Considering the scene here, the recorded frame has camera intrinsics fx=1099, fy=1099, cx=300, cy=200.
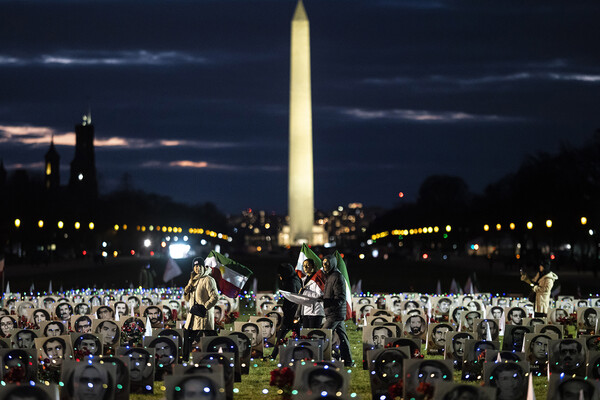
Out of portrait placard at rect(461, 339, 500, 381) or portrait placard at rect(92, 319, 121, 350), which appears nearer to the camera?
portrait placard at rect(461, 339, 500, 381)

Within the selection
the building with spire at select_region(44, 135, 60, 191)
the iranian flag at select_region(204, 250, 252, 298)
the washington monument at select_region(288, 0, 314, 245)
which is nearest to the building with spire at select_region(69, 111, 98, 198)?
the building with spire at select_region(44, 135, 60, 191)

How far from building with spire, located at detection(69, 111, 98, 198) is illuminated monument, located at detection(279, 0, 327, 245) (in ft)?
236

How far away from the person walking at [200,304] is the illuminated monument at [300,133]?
223 ft

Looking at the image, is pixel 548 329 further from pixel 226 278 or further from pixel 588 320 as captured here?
pixel 226 278

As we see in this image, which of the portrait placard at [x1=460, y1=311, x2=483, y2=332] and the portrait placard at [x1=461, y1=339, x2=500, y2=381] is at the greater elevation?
the portrait placard at [x1=460, y1=311, x2=483, y2=332]

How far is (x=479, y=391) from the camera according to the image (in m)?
9.89

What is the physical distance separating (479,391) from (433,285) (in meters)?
35.5

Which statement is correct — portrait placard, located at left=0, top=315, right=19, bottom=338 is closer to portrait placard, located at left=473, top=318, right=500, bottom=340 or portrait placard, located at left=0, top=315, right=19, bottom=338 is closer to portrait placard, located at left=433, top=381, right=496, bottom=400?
portrait placard, located at left=473, top=318, right=500, bottom=340

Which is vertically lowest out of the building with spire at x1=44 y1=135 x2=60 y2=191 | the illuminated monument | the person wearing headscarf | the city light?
the person wearing headscarf

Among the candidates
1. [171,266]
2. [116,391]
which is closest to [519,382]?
[116,391]

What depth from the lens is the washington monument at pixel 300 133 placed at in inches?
3314

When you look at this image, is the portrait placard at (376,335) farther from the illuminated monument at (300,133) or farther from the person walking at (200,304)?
the illuminated monument at (300,133)

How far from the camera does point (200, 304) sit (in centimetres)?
1653

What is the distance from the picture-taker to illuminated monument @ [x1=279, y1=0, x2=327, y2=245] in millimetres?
84188
